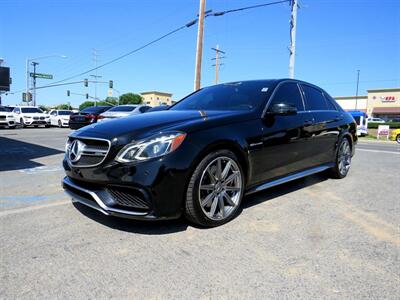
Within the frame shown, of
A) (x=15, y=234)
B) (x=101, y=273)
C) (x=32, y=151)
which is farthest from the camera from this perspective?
(x=32, y=151)

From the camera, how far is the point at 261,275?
2371 millimetres

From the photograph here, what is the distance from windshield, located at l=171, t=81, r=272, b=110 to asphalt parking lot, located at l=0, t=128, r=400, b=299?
125 centimetres

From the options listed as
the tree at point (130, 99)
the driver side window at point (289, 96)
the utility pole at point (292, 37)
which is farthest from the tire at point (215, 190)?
the tree at point (130, 99)

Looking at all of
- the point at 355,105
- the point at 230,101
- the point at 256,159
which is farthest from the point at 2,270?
the point at 355,105

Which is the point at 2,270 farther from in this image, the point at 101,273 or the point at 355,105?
the point at 355,105

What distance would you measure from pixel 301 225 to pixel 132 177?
5.87 feet

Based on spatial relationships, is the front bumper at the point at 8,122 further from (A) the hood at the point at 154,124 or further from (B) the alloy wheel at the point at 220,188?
(B) the alloy wheel at the point at 220,188

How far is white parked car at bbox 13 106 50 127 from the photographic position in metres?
24.4

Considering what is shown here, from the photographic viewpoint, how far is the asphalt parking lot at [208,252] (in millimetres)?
2189

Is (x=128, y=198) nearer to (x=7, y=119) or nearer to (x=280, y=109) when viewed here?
(x=280, y=109)

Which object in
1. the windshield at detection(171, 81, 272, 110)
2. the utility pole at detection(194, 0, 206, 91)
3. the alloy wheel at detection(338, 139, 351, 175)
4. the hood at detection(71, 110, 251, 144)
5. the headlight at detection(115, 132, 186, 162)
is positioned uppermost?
the utility pole at detection(194, 0, 206, 91)

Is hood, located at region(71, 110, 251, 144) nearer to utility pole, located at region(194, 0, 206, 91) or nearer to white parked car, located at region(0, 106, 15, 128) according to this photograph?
utility pole, located at region(194, 0, 206, 91)

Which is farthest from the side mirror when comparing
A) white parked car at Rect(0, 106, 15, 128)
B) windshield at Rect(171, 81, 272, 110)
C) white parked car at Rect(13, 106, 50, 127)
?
white parked car at Rect(13, 106, 50, 127)

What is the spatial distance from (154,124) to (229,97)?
A: 149cm
